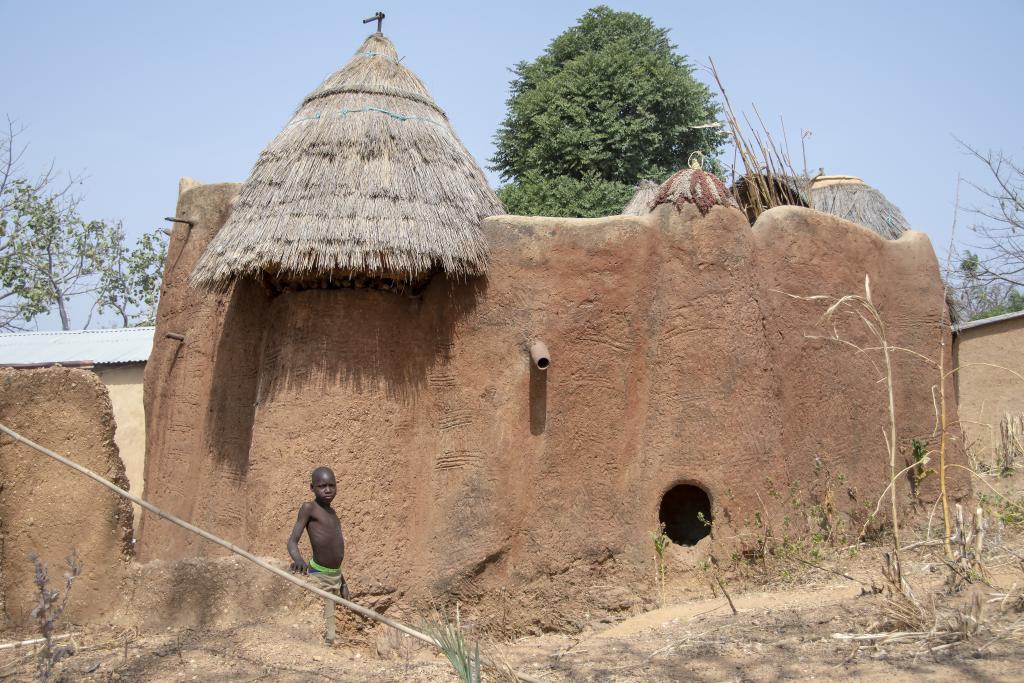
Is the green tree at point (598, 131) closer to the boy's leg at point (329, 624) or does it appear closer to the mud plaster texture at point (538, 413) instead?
the mud plaster texture at point (538, 413)

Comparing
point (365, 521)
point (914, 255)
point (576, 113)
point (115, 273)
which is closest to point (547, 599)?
point (365, 521)

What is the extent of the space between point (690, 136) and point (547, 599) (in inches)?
479

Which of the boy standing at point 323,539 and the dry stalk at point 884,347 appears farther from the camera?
the boy standing at point 323,539

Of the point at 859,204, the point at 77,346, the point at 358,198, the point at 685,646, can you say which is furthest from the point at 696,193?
the point at 77,346

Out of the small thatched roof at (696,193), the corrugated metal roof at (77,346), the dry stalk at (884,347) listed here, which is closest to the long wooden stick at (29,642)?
the dry stalk at (884,347)

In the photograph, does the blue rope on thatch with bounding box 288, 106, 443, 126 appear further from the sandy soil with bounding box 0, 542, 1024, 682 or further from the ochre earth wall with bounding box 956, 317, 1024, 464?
the ochre earth wall with bounding box 956, 317, 1024, 464

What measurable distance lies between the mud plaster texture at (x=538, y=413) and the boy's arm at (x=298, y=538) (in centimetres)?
61

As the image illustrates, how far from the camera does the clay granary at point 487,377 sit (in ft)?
21.0

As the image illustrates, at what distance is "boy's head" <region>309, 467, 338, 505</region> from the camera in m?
5.73

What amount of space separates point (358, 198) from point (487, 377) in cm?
147

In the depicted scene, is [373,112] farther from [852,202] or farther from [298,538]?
[852,202]

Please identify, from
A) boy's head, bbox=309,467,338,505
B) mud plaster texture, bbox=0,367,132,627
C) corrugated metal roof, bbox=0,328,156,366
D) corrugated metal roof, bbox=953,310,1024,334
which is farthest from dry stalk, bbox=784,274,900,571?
corrugated metal roof, bbox=0,328,156,366

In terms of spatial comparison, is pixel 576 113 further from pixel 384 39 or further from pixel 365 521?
pixel 365 521

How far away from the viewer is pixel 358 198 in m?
6.44
